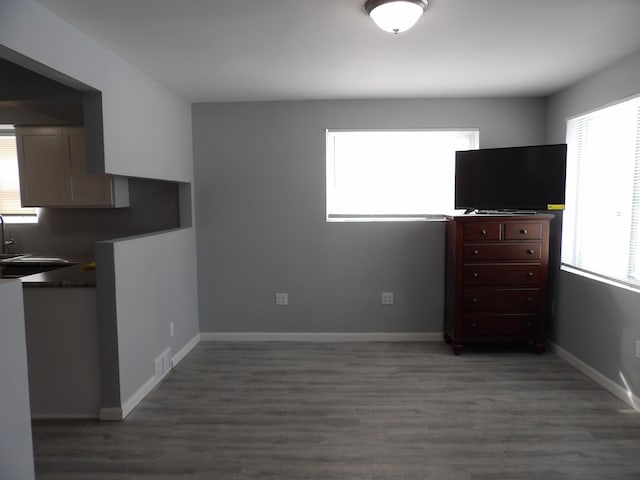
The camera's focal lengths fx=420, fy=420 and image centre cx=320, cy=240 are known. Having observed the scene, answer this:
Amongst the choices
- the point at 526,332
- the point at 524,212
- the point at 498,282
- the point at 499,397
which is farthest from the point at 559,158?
the point at 499,397

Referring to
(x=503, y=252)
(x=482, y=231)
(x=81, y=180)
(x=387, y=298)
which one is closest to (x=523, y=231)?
(x=503, y=252)

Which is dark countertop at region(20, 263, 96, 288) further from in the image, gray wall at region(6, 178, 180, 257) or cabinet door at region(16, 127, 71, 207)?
gray wall at region(6, 178, 180, 257)

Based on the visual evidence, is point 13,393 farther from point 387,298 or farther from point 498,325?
point 498,325

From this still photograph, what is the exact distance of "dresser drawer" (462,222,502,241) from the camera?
12.2 ft

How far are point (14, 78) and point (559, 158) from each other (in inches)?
158

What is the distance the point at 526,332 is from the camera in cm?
380

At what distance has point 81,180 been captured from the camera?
3.60 m

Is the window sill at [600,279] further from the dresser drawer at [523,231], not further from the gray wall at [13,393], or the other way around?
the gray wall at [13,393]

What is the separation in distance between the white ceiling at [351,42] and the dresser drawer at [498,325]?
6.68ft

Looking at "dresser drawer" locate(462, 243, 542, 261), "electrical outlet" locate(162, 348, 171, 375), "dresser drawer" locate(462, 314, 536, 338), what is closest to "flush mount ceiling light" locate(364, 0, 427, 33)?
"dresser drawer" locate(462, 243, 542, 261)

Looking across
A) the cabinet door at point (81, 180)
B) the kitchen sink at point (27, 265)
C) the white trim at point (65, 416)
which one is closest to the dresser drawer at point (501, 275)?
the white trim at point (65, 416)

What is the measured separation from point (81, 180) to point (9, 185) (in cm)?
155

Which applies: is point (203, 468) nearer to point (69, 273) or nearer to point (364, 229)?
point (69, 273)

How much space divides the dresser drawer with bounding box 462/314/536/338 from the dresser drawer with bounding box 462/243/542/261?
1.76 feet
